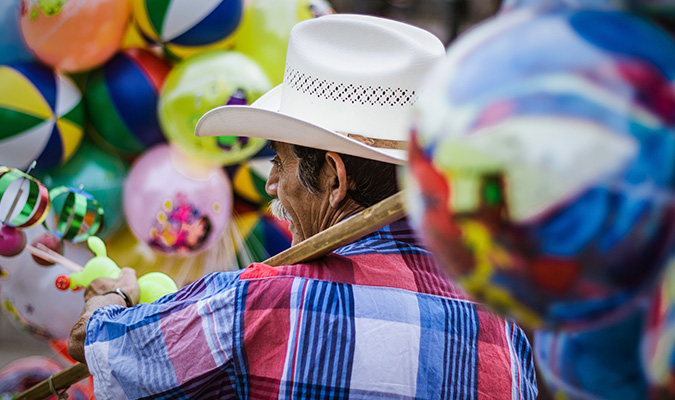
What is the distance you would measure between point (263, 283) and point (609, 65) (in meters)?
0.79

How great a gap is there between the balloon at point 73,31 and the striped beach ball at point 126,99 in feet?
0.27

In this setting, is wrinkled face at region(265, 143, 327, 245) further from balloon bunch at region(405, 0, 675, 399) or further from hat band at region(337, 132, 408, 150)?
Answer: balloon bunch at region(405, 0, 675, 399)

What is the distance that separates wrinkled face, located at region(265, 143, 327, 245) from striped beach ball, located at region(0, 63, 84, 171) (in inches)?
47.8

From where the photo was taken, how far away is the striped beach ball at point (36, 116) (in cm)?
225

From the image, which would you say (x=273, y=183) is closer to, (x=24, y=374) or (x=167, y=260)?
(x=167, y=260)

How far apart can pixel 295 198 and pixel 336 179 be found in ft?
0.35

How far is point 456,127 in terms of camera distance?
0.47 metres

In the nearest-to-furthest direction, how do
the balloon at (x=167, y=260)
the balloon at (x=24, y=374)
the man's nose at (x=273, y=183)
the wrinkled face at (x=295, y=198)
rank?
the wrinkled face at (x=295, y=198)
the man's nose at (x=273, y=183)
the balloon at (x=24, y=374)
the balloon at (x=167, y=260)

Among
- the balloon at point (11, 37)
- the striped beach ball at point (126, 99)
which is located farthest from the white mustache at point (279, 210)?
the balloon at point (11, 37)

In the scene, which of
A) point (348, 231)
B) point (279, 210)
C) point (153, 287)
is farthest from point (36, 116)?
point (348, 231)

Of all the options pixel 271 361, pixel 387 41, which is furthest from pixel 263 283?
pixel 387 41

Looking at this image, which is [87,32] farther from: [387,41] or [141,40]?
[387,41]

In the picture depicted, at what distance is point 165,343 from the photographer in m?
1.14

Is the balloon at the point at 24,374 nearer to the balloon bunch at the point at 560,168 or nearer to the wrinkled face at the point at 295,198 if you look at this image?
the wrinkled face at the point at 295,198
